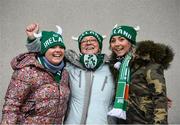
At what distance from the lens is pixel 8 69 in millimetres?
4078

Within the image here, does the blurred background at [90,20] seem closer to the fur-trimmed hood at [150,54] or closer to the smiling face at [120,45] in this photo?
the smiling face at [120,45]

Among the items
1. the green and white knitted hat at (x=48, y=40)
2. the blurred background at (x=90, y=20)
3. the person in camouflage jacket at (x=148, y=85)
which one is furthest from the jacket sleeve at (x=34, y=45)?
the blurred background at (x=90, y=20)

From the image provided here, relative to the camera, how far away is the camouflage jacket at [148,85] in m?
2.54

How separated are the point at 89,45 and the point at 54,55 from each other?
0.29 metres

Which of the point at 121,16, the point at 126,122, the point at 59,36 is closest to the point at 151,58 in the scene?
the point at 126,122

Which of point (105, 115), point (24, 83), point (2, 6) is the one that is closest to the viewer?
point (24, 83)

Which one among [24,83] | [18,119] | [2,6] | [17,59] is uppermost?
[2,6]

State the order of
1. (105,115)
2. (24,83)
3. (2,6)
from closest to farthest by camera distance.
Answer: (24,83) < (105,115) < (2,6)

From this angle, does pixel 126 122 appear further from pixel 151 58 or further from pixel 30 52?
pixel 30 52

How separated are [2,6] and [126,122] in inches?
78.5

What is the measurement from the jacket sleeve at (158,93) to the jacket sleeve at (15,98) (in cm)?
80

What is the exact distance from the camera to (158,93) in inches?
100

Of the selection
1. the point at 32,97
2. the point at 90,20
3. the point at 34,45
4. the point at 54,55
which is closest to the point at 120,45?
the point at 54,55

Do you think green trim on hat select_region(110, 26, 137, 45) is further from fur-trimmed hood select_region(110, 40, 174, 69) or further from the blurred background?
the blurred background
